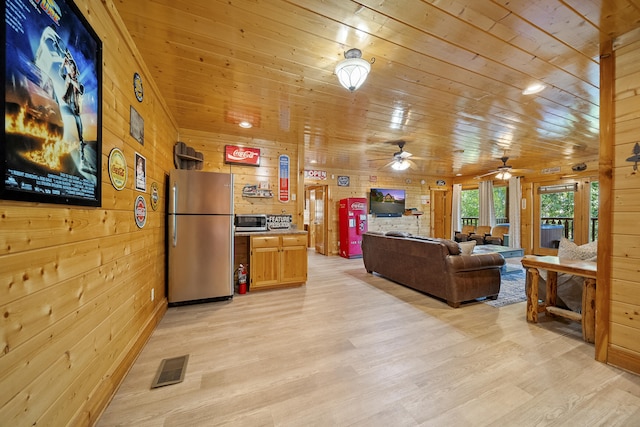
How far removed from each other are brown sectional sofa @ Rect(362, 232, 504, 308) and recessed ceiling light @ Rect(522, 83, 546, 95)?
6.08 feet

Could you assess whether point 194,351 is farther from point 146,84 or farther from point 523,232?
point 523,232

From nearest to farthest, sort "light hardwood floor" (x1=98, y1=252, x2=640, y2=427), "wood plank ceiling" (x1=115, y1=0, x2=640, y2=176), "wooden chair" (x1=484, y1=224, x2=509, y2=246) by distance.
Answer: "light hardwood floor" (x1=98, y1=252, x2=640, y2=427), "wood plank ceiling" (x1=115, y1=0, x2=640, y2=176), "wooden chair" (x1=484, y1=224, x2=509, y2=246)

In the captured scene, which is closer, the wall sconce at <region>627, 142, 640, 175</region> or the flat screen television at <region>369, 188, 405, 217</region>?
the wall sconce at <region>627, 142, 640, 175</region>

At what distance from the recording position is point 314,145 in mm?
4742

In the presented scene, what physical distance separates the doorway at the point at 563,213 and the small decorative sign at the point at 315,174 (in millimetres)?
5844

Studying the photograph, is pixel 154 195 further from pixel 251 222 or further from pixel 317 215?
pixel 317 215

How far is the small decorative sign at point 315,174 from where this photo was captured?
680cm

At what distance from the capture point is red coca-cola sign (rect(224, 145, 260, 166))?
4070 millimetres

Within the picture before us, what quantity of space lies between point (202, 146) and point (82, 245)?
3.02m

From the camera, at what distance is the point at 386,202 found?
24.8 ft

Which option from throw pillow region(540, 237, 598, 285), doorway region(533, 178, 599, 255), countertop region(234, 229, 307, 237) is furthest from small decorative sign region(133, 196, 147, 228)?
doorway region(533, 178, 599, 255)

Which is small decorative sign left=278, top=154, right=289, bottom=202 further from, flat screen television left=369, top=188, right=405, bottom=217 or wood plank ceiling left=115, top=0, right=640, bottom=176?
flat screen television left=369, top=188, right=405, bottom=217

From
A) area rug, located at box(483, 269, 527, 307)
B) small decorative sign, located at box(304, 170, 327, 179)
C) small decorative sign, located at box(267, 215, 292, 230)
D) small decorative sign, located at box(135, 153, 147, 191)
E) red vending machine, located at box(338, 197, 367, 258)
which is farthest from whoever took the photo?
small decorative sign, located at box(304, 170, 327, 179)

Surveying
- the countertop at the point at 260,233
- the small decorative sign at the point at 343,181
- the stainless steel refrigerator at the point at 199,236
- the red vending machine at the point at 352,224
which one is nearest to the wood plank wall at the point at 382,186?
the small decorative sign at the point at 343,181
